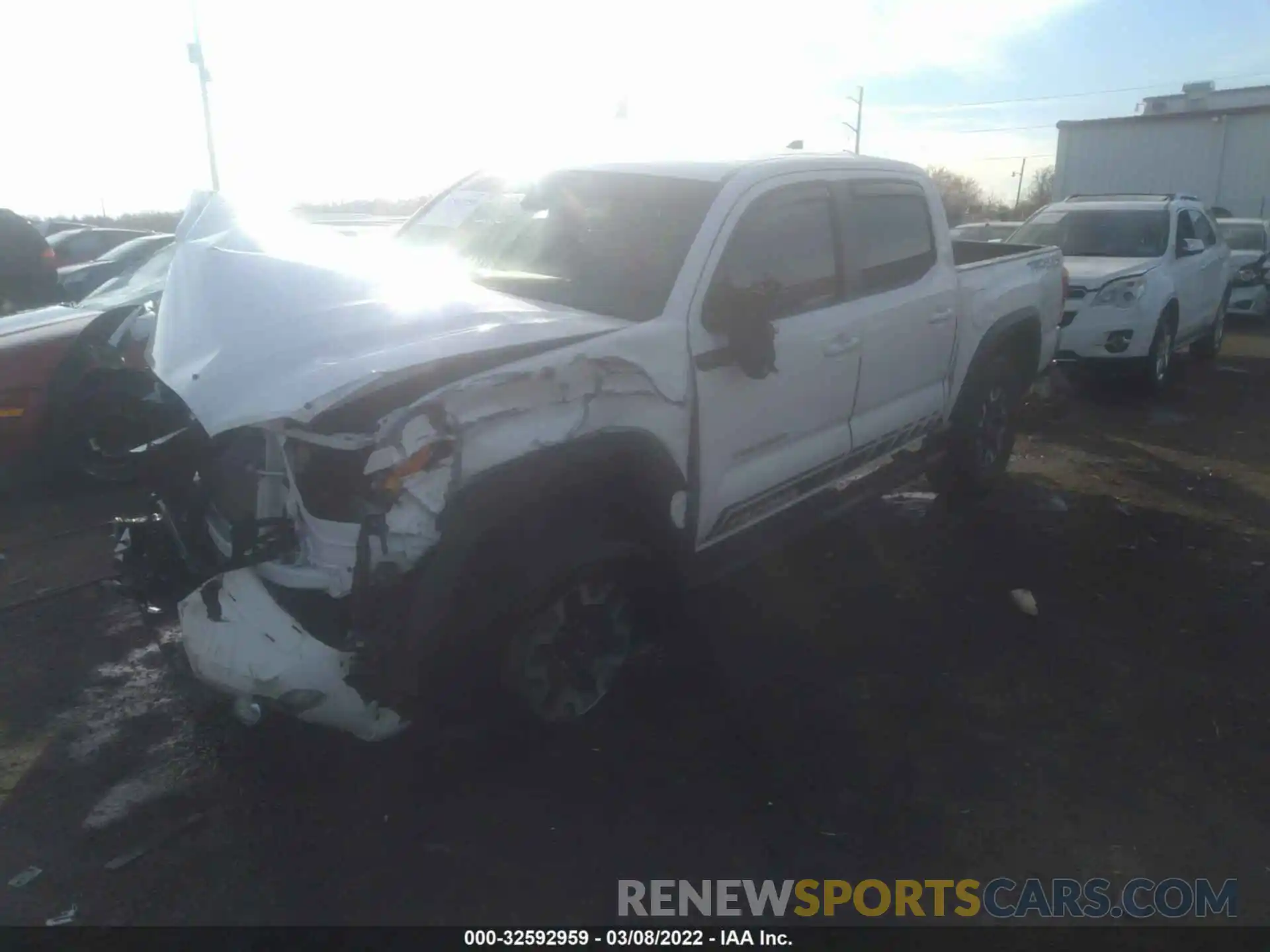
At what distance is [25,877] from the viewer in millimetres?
3010

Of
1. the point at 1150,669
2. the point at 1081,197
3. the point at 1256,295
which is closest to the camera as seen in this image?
the point at 1150,669

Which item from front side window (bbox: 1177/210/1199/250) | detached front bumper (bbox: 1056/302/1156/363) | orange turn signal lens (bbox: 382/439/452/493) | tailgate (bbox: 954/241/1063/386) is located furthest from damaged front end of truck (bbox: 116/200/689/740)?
front side window (bbox: 1177/210/1199/250)

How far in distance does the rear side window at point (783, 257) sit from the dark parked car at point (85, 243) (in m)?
12.4

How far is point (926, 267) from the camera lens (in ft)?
17.1

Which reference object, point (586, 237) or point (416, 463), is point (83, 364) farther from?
point (416, 463)

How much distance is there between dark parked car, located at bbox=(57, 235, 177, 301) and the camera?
33.6ft

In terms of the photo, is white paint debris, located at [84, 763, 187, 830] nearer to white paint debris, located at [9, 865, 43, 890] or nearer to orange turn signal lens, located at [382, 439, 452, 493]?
white paint debris, located at [9, 865, 43, 890]

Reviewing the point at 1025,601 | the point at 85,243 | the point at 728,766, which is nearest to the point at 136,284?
the point at 728,766

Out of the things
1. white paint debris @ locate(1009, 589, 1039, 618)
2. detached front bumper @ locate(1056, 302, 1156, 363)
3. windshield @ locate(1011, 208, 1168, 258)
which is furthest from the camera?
windshield @ locate(1011, 208, 1168, 258)

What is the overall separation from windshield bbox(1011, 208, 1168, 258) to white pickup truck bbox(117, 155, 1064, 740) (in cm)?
617

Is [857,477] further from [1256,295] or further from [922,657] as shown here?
[1256,295]

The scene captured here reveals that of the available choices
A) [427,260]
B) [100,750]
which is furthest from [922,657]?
[100,750]

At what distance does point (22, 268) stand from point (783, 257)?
8.35 metres

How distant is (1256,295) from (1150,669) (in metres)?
13.1
